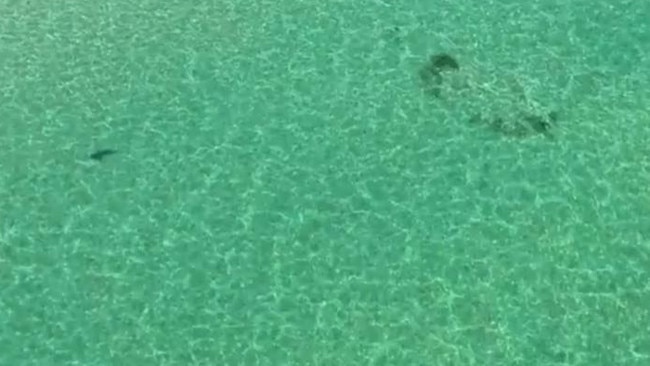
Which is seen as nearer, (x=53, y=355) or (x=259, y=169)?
(x=53, y=355)

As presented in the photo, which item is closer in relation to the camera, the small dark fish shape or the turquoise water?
the turquoise water

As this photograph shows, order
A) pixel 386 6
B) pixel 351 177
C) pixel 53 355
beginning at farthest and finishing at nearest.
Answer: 1. pixel 386 6
2. pixel 351 177
3. pixel 53 355

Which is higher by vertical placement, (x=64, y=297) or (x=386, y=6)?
(x=386, y=6)

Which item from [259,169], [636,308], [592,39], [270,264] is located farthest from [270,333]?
[592,39]

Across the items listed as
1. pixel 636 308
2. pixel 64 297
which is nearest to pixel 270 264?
pixel 64 297

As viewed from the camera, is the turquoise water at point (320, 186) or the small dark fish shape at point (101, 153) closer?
the turquoise water at point (320, 186)

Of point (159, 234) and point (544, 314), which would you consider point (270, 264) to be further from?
point (544, 314)

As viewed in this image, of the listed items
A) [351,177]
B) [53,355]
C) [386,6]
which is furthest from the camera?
→ [386,6]
